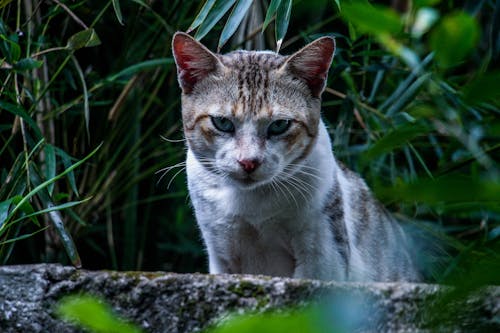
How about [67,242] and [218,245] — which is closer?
[67,242]

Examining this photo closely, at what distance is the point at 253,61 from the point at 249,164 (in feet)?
1.40

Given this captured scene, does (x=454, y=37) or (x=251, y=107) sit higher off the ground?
(x=454, y=37)

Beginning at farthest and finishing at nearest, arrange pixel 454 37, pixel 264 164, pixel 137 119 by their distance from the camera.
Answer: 1. pixel 137 119
2. pixel 264 164
3. pixel 454 37

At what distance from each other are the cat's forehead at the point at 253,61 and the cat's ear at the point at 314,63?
64 millimetres

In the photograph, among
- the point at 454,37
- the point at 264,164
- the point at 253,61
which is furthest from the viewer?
the point at 253,61

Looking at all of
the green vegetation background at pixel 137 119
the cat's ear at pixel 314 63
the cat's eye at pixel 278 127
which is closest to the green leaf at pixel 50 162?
the green vegetation background at pixel 137 119

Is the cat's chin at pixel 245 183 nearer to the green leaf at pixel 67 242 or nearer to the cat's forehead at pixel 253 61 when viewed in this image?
the cat's forehead at pixel 253 61

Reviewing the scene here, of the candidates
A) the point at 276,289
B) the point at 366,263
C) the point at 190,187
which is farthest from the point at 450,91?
the point at 276,289

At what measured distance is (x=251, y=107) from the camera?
2229 millimetres

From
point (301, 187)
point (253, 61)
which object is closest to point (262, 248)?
point (301, 187)

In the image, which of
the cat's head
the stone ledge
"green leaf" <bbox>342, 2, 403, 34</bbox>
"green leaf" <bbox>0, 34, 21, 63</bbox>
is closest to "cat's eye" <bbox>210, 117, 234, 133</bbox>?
the cat's head

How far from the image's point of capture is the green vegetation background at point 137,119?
7.21ft

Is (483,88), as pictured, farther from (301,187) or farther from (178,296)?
(301,187)

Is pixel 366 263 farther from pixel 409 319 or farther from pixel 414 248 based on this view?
pixel 409 319
